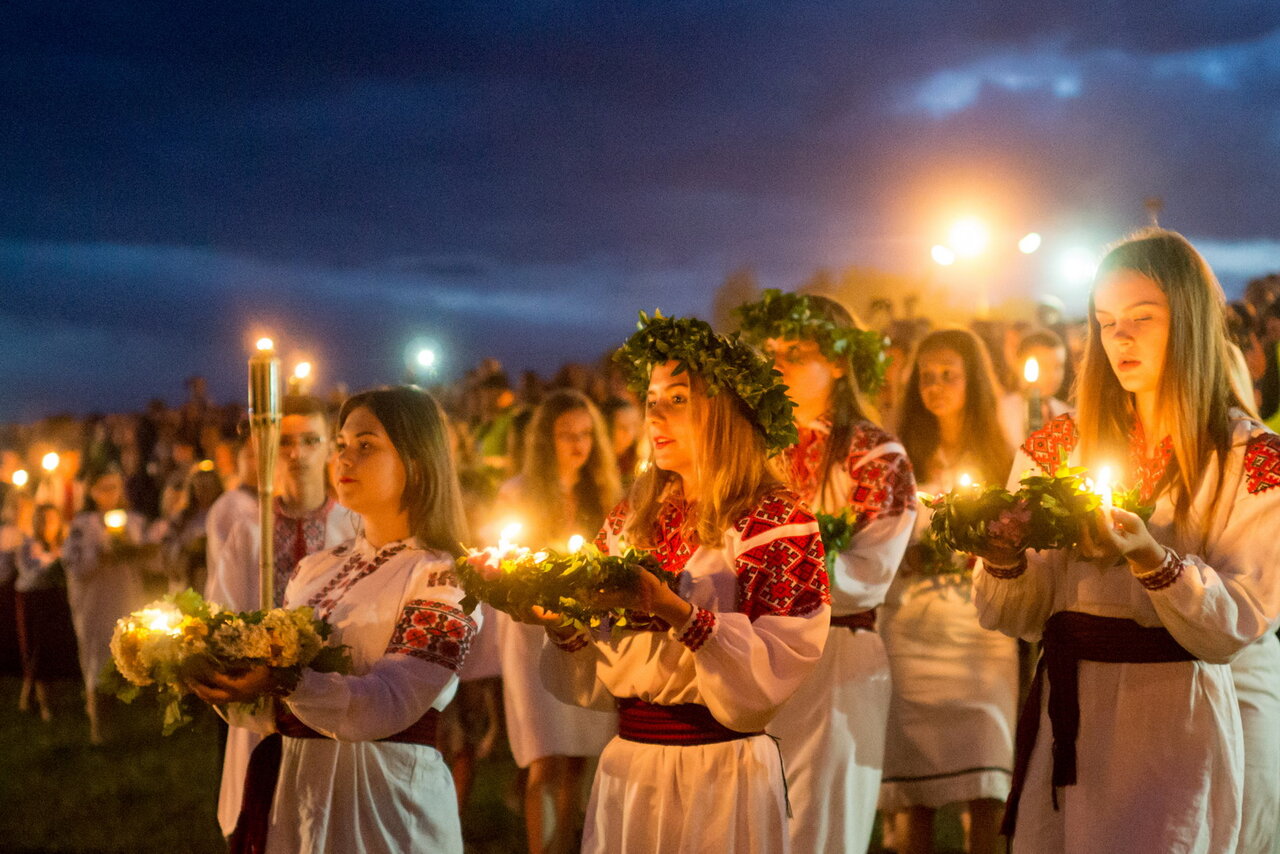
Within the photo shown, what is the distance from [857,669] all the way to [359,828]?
2.24m

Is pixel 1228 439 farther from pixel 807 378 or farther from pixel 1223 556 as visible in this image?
pixel 807 378

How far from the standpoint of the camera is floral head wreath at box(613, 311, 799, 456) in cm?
380

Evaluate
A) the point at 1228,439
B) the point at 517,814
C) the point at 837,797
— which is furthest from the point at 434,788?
Result: the point at 517,814

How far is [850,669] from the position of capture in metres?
5.28

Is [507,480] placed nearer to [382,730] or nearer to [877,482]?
[877,482]

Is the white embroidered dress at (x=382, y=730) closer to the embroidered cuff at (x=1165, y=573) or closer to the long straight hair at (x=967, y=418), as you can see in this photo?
the embroidered cuff at (x=1165, y=573)

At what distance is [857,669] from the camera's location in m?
5.30

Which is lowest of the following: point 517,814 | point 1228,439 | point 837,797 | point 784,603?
point 517,814

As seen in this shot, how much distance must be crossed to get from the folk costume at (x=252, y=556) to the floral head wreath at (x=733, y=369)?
2.37 meters

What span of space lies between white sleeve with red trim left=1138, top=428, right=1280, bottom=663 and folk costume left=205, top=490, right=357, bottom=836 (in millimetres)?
3472

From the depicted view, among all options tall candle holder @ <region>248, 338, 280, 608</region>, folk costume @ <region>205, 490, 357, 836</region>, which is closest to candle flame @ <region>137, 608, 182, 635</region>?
tall candle holder @ <region>248, 338, 280, 608</region>

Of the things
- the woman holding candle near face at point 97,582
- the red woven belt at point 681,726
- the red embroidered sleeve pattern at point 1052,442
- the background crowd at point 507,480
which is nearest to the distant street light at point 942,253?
the background crowd at point 507,480

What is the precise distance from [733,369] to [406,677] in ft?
4.22

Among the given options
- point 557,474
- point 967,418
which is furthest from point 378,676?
point 967,418
